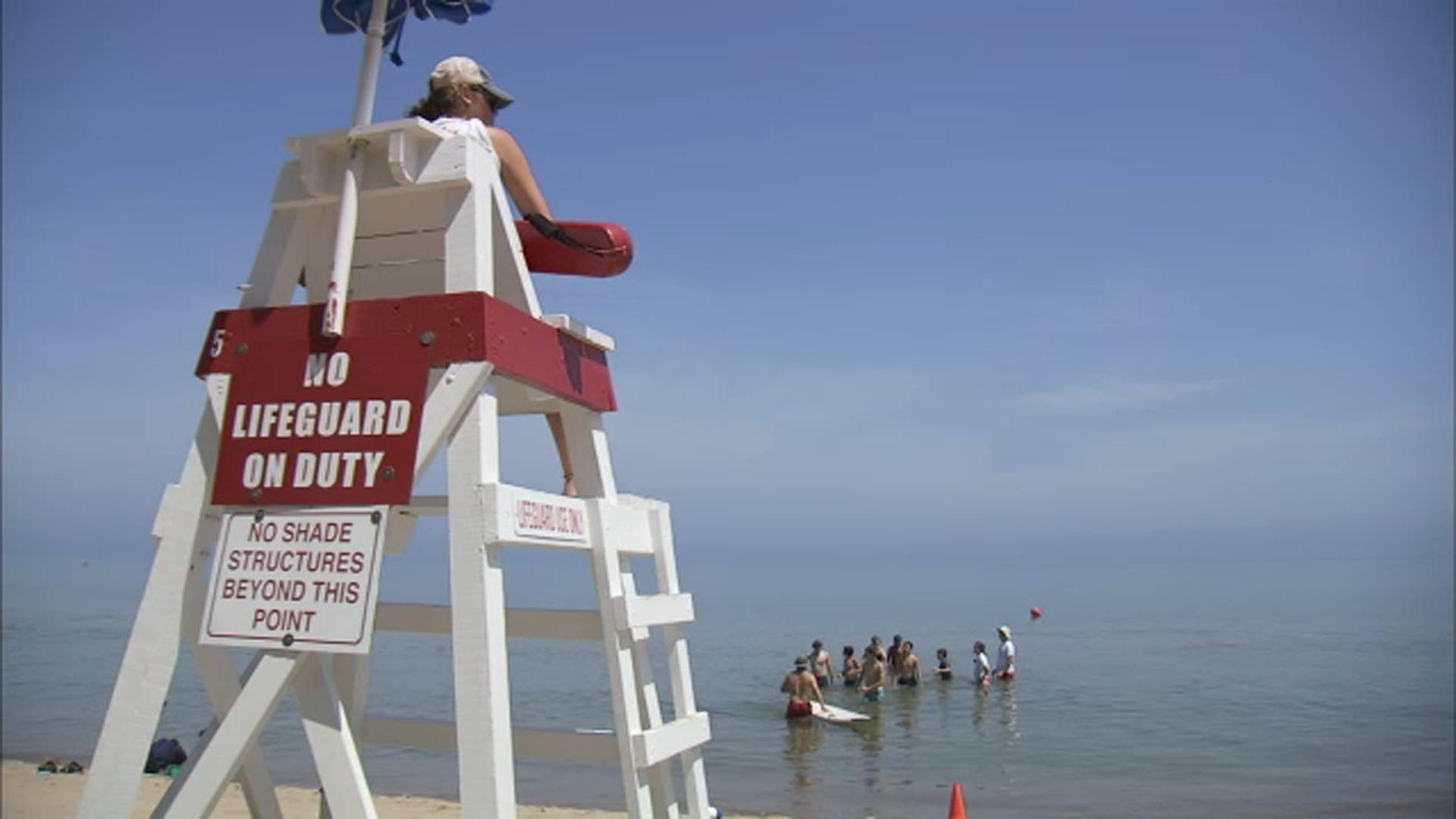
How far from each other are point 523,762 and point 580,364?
44.0ft

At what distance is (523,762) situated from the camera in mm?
16484

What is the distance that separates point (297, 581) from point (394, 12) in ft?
6.45

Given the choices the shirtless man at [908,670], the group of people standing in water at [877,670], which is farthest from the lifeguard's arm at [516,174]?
the shirtless man at [908,670]

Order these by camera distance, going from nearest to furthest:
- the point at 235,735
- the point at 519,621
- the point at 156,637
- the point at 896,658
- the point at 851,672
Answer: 1. the point at 235,735
2. the point at 156,637
3. the point at 519,621
4. the point at 851,672
5. the point at 896,658

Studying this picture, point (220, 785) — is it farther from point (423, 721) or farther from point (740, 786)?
point (740, 786)

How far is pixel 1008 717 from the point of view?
2416 centimetres

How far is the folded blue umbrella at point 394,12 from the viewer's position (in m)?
3.91

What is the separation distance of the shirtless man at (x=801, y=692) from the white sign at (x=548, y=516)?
19.4 metres

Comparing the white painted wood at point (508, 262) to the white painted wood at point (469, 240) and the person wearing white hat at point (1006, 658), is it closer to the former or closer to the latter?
the white painted wood at point (469, 240)

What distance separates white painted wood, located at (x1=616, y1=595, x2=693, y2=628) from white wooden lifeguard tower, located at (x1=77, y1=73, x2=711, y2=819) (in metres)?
0.01

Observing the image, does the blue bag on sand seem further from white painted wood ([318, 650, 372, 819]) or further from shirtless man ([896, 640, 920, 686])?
shirtless man ([896, 640, 920, 686])

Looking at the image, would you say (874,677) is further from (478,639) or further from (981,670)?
(478,639)

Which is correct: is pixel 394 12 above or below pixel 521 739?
above

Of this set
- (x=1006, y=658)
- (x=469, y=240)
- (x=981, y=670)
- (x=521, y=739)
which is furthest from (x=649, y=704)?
(x=1006, y=658)
